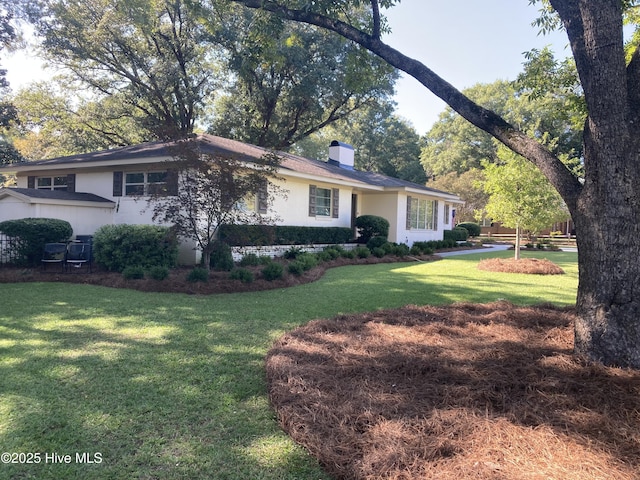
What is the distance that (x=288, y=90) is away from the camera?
83.6ft

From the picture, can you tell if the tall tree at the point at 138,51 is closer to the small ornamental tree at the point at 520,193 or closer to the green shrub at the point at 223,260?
the green shrub at the point at 223,260

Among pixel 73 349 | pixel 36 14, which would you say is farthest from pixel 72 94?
pixel 73 349

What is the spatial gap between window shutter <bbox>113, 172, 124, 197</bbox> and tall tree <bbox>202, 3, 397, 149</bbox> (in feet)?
24.4

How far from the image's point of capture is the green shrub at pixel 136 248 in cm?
1038

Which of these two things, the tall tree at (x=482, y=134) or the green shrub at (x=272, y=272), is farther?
the tall tree at (x=482, y=134)

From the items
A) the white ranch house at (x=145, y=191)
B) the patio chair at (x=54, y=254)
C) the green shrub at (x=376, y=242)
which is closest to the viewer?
the patio chair at (x=54, y=254)

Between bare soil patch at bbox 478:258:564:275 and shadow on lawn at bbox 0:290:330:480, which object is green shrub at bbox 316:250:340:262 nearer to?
bare soil patch at bbox 478:258:564:275

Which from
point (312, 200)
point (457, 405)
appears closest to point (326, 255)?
point (312, 200)

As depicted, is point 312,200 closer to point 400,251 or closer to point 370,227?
point 370,227

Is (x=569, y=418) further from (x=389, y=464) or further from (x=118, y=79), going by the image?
(x=118, y=79)

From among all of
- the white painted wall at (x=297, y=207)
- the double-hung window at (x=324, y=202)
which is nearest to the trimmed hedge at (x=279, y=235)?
the white painted wall at (x=297, y=207)

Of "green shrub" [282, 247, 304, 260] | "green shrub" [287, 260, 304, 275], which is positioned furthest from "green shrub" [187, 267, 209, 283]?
"green shrub" [282, 247, 304, 260]

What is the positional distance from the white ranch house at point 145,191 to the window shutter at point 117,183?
1.3 inches

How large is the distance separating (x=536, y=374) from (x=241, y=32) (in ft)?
73.4
